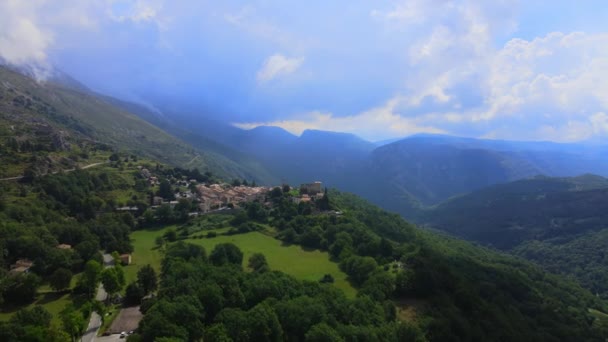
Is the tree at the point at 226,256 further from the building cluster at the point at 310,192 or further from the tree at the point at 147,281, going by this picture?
the building cluster at the point at 310,192

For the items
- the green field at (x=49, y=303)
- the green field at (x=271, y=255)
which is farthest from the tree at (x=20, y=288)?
the green field at (x=271, y=255)

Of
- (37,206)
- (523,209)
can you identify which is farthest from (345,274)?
(523,209)

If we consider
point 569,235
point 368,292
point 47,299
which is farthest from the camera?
point 569,235

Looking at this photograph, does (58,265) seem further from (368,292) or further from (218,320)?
(368,292)

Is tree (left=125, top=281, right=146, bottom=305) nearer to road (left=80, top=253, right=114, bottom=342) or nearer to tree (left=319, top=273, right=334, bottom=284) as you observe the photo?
road (left=80, top=253, right=114, bottom=342)

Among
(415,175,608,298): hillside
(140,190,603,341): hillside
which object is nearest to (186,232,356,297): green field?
(140,190,603,341): hillside

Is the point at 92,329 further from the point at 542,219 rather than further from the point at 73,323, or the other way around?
the point at 542,219

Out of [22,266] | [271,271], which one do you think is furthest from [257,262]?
[22,266]

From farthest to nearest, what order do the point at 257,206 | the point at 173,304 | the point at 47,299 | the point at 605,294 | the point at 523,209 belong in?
the point at 523,209 → the point at 605,294 → the point at 257,206 → the point at 47,299 → the point at 173,304
